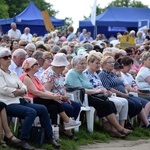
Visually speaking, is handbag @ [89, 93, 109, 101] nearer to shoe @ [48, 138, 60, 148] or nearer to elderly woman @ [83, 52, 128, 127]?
elderly woman @ [83, 52, 128, 127]

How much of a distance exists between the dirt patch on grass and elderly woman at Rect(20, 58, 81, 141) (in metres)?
0.68

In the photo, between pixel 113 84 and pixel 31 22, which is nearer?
pixel 113 84

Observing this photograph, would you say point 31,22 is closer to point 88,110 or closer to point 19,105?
point 88,110

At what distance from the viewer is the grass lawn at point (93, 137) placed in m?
8.77

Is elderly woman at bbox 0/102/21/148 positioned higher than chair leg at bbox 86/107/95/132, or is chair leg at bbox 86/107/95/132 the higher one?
elderly woman at bbox 0/102/21/148

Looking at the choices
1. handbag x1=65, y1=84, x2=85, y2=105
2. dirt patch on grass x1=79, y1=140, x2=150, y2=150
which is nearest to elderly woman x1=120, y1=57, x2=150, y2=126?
dirt patch on grass x1=79, y1=140, x2=150, y2=150

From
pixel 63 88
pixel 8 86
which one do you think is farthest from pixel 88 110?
pixel 8 86

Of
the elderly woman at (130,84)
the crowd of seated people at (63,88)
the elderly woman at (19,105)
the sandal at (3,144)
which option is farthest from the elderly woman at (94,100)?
the sandal at (3,144)

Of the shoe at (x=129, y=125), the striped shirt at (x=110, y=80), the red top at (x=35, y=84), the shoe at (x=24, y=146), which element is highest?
the red top at (x=35, y=84)

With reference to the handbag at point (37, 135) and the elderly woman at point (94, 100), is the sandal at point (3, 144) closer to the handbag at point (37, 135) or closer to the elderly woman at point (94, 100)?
the handbag at point (37, 135)

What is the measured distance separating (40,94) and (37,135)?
2.35 ft

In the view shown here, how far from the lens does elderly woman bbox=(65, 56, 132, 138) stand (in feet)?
32.8

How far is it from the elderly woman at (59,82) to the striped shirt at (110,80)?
4.51 ft

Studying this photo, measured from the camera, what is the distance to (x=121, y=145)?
9539mm
